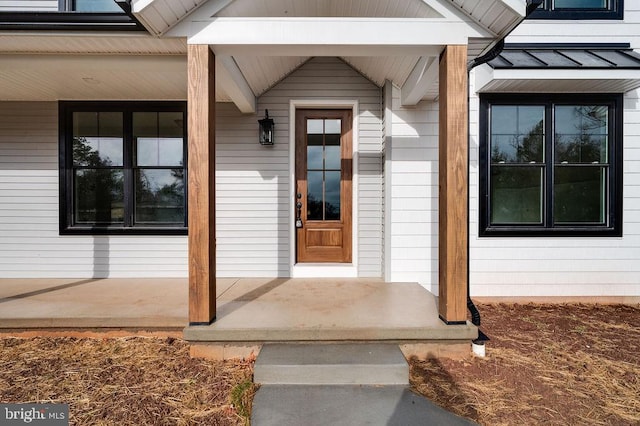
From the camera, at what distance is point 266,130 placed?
162 inches

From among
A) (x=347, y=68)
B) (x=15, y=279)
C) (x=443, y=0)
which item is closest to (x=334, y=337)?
(x=443, y=0)

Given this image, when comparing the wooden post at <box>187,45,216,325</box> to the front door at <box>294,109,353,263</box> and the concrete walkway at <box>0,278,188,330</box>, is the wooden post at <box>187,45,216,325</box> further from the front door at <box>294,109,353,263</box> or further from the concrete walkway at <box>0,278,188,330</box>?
the front door at <box>294,109,353,263</box>

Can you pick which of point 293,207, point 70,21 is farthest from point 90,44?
point 293,207

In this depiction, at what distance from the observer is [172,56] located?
2889 mm

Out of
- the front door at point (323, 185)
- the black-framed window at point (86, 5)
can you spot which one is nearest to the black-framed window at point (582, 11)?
the front door at point (323, 185)

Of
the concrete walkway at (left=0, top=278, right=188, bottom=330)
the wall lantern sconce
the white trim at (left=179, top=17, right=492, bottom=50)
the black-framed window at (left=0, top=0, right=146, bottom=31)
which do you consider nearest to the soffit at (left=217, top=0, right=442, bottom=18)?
the white trim at (left=179, top=17, right=492, bottom=50)

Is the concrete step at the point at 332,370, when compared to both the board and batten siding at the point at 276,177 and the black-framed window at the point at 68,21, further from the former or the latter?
the black-framed window at the point at 68,21

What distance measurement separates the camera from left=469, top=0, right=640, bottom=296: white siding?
399 centimetres

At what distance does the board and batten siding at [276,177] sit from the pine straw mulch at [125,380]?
5.32 feet

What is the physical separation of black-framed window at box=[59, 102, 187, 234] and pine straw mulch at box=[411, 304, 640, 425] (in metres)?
3.56

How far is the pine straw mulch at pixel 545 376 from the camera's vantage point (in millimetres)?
1986

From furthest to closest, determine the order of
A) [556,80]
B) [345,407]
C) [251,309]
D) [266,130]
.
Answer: [266,130]
[556,80]
[251,309]
[345,407]

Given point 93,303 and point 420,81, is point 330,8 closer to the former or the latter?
point 420,81

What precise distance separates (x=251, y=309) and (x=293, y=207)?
1.67 meters
